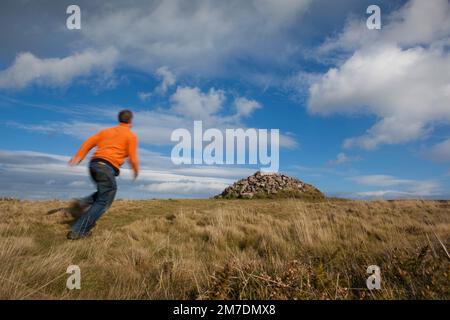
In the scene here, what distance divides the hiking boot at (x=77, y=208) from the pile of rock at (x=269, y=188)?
16.8 m

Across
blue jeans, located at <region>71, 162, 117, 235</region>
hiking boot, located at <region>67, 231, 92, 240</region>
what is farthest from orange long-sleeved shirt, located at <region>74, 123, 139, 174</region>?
hiking boot, located at <region>67, 231, 92, 240</region>

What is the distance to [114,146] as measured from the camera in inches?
295

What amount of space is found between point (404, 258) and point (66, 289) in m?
4.16

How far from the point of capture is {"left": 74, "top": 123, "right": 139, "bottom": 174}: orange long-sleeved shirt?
750 centimetres

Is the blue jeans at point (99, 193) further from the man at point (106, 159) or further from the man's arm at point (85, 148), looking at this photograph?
the man's arm at point (85, 148)

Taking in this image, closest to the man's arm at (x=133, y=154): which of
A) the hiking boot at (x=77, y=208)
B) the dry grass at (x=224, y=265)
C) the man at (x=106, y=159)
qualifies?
the man at (x=106, y=159)

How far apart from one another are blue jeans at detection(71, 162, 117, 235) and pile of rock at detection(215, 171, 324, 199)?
1755 cm

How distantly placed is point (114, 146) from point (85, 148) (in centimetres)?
63

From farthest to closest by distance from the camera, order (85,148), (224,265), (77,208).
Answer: (77,208) < (85,148) < (224,265)

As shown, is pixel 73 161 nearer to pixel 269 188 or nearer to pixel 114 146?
pixel 114 146

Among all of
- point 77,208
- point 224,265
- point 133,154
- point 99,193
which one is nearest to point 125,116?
point 133,154

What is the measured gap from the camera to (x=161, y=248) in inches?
264

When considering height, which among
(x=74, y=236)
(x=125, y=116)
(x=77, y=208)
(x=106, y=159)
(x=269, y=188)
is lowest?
(x=74, y=236)
